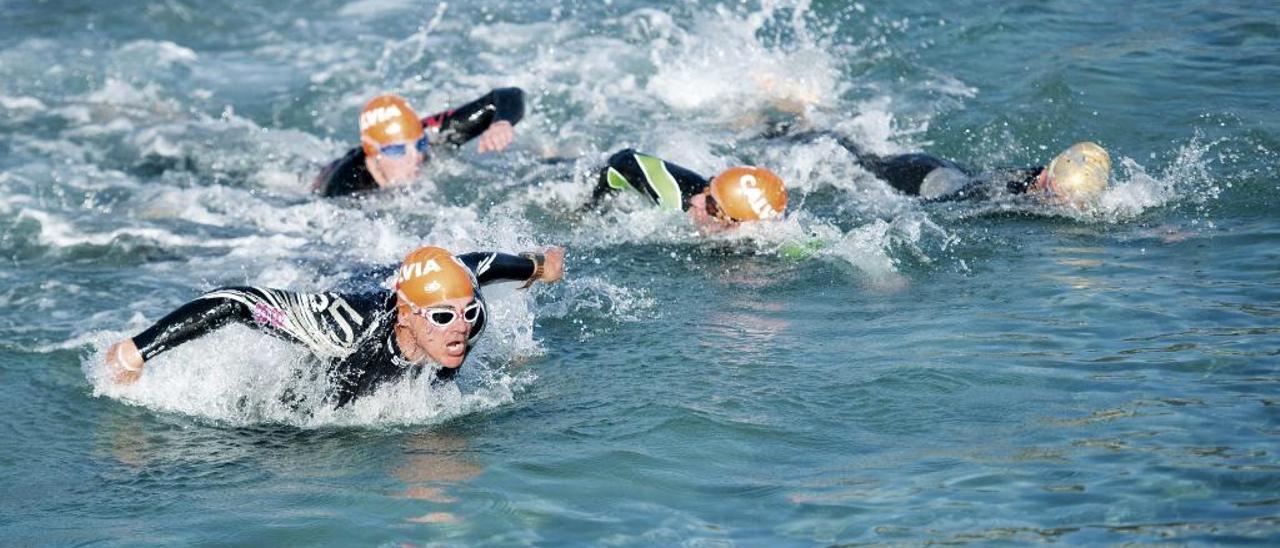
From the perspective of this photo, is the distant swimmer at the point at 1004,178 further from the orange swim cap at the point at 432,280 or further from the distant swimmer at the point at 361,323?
the orange swim cap at the point at 432,280

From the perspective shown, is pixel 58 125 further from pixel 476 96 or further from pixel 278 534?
pixel 278 534

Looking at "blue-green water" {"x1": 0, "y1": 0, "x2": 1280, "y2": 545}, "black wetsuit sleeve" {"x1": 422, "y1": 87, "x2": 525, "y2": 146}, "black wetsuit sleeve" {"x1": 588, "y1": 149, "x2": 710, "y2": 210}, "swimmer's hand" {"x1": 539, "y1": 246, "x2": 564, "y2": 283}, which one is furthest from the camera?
"black wetsuit sleeve" {"x1": 422, "y1": 87, "x2": 525, "y2": 146}

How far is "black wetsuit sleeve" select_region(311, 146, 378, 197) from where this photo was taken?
12258 mm

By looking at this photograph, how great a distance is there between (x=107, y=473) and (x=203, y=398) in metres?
0.91

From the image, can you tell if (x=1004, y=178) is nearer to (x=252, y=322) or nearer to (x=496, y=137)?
(x=496, y=137)

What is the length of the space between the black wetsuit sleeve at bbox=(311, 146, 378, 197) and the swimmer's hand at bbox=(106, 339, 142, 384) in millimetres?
5038

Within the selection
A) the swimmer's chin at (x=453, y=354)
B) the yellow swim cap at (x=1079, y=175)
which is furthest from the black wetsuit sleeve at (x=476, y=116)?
the swimmer's chin at (x=453, y=354)

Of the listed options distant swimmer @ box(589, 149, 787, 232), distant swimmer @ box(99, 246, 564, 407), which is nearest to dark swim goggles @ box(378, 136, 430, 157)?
distant swimmer @ box(589, 149, 787, 232)

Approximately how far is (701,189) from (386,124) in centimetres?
287

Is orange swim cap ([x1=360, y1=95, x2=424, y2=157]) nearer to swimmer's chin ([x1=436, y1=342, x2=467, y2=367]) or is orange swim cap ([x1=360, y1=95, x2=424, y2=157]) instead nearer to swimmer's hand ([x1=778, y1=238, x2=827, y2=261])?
swimmer's hand ([x1=778, y1=238, x2=827, y2=261])

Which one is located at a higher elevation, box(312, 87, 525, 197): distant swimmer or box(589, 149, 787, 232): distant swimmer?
box(312, 87, 525, 197): distant swimmer

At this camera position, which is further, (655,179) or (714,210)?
(655,179)

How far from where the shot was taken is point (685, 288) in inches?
386

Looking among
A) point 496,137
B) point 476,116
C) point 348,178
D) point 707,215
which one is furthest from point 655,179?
point 348,178
